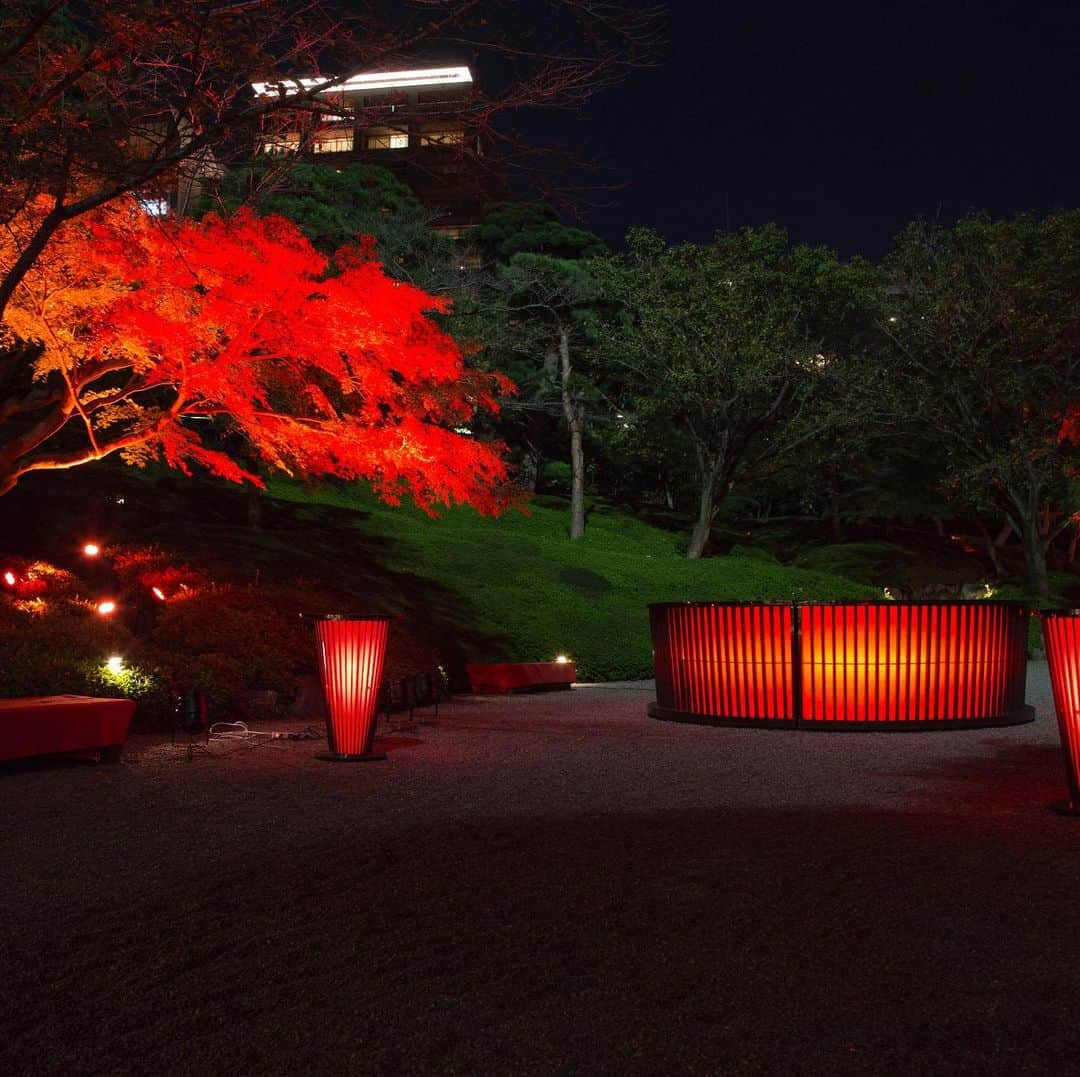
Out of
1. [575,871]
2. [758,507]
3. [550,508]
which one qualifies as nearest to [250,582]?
[575,871]

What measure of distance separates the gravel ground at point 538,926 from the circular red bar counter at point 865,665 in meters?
3.59

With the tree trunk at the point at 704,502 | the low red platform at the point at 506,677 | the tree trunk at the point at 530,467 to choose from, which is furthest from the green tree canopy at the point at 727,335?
the low red platform at the point at 506,677

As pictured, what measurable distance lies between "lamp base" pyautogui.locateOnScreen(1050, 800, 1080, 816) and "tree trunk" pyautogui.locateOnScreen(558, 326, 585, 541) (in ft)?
79.8

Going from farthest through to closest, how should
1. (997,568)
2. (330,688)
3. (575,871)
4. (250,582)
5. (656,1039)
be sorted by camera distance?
(997,568)
(250,582)
(330,688)
(575,871)
(656,1039)

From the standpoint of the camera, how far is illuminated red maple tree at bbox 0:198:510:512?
11.3m

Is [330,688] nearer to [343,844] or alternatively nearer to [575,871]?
[343,844]

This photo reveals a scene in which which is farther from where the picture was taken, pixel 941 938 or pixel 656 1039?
pixel 941 938

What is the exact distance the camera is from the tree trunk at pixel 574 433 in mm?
30891

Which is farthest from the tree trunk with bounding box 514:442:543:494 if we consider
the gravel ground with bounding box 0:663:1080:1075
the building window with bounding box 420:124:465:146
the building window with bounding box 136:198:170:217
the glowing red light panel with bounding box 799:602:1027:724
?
the gravel ground with bounding box 0:663:1080:1075

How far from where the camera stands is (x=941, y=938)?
3.78 metres

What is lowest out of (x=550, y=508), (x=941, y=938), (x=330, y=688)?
(x=941, y=938)

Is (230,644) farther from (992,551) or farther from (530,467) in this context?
(992,551)

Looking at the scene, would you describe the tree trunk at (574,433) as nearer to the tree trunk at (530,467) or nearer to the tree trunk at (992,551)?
the tree trunk at (530,467)

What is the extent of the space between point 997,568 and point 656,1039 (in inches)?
1391
